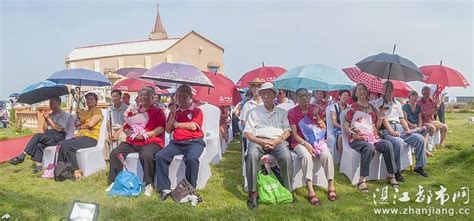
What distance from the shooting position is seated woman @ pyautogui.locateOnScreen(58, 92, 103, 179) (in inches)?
229

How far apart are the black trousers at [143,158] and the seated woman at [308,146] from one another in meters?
1.84

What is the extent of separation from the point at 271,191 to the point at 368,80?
3.80 metres

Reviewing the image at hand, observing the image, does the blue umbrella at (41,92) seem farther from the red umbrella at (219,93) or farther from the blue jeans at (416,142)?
the blue jeans at (416,142)

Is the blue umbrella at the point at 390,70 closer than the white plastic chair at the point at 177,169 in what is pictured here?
No

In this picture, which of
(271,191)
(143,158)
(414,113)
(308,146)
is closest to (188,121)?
(143,158)

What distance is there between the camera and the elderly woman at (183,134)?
191 inches

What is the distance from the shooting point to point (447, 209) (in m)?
4.17

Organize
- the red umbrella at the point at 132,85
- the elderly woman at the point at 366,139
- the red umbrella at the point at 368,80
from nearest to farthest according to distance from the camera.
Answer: the elderly woman at the point at 366,139 < the red umbrella at the point at 368,80 < the red umbrella at the point at 132,85

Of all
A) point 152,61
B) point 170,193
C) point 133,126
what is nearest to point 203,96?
point 133,126

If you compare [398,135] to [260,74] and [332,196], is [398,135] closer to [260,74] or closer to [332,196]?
[332,196]

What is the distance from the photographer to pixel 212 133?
6.97 m

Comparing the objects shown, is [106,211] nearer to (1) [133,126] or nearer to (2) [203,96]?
(1) [133,126]

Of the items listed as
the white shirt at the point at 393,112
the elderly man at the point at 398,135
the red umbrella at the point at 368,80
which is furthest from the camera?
the red umbrella at the point at 368,80

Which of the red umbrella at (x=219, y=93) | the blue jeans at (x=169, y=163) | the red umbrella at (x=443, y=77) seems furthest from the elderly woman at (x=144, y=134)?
the red umbrella at (x=443, y=77)
